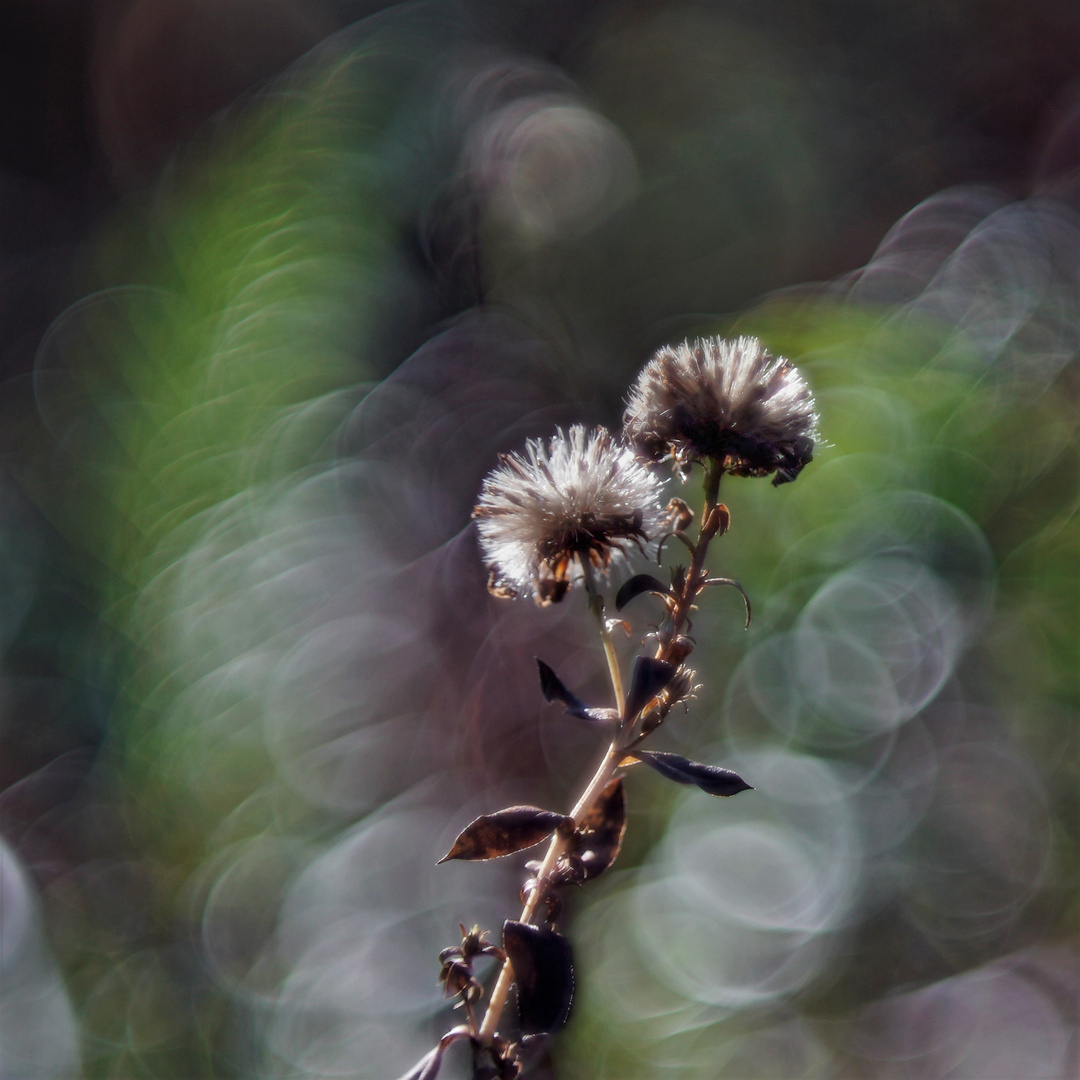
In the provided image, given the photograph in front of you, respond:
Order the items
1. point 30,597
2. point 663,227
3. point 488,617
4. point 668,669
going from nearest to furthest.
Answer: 1. point 668,669
2. point 30,597
3. point 488,617
4. point 663,227

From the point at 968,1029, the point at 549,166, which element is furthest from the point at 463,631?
the point at 549,166

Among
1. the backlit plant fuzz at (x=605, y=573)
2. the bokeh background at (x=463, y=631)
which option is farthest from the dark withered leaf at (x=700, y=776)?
the bokeh background at (x=463, y=631)

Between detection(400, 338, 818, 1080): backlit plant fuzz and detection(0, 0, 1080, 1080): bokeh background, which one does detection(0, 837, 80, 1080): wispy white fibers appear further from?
detection(400, 338, 818, 1080): backlit plant fuzz

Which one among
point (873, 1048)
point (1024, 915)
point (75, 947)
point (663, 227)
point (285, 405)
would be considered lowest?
point (873, 1048)

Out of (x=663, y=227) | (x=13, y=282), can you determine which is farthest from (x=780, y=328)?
(x=13, y=282)

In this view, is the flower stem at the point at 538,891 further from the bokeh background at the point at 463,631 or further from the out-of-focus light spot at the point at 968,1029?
the out-of-focus light spot at the point at 968,1029

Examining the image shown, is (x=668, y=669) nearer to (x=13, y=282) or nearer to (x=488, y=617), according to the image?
(x=488, y=617)

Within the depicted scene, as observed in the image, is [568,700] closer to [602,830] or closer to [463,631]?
[602,830]
